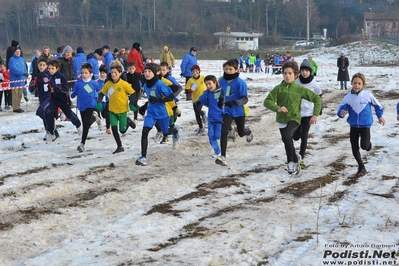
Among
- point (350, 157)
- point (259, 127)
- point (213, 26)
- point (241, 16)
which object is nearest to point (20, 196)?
point (350, 157)

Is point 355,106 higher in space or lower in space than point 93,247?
higher

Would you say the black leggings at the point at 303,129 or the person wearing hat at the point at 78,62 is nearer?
the black leggings at the point at 303,129

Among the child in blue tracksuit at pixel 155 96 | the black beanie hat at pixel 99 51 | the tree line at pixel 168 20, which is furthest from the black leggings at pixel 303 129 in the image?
the tree line at pixel 168 20

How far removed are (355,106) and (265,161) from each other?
181 cm

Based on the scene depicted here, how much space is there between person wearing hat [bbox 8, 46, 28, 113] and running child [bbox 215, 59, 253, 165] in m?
8.59

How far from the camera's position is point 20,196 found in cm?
782

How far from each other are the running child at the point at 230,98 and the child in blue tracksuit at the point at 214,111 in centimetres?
20

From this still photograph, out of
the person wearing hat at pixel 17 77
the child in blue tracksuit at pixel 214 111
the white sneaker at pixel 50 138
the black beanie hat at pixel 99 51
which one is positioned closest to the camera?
the child in blue tracksuit at pixel 214 111

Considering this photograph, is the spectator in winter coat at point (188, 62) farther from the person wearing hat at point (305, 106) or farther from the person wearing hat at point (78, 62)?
the person wearing hat at point (305, 106)

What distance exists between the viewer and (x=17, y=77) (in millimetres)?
17234

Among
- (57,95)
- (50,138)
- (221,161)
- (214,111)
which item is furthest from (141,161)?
(50,138)

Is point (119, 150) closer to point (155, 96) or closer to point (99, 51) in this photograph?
point (155, 96)

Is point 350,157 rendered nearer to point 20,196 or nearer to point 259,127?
point 259,127

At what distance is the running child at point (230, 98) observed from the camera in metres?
9.79
